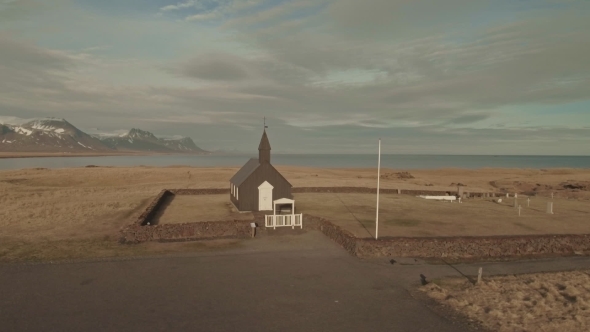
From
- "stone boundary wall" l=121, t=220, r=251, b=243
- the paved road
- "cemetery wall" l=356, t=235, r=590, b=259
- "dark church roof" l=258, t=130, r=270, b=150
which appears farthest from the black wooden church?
"cemetery wall" l=356, t=235, r=590, b=259

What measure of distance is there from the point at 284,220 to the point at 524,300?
659 inches

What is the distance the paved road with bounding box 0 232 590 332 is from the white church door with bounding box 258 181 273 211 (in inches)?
568

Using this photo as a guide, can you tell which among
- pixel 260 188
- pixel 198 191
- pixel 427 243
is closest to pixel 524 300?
pixel 427 243

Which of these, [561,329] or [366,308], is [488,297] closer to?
[561,329]

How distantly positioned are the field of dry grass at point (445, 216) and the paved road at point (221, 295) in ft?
24.3

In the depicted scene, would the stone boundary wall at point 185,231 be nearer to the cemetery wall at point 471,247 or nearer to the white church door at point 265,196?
the cemetery wall at point 471,247

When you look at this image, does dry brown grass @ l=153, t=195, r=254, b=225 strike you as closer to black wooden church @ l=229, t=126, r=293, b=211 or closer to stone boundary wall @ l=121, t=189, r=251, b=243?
black wooden church @ l=229, t=126, r=293, b=211

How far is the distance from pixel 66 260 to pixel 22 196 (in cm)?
3361

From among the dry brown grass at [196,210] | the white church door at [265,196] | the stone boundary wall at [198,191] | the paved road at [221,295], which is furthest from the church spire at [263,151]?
the paved road at [221,295]

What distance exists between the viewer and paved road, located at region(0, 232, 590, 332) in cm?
1295

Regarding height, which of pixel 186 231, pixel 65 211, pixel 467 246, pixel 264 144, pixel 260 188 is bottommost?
pixel 65 211

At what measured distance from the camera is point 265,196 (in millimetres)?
35969

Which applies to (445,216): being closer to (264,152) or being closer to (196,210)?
(264,152)

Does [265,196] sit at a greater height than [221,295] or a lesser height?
greater
